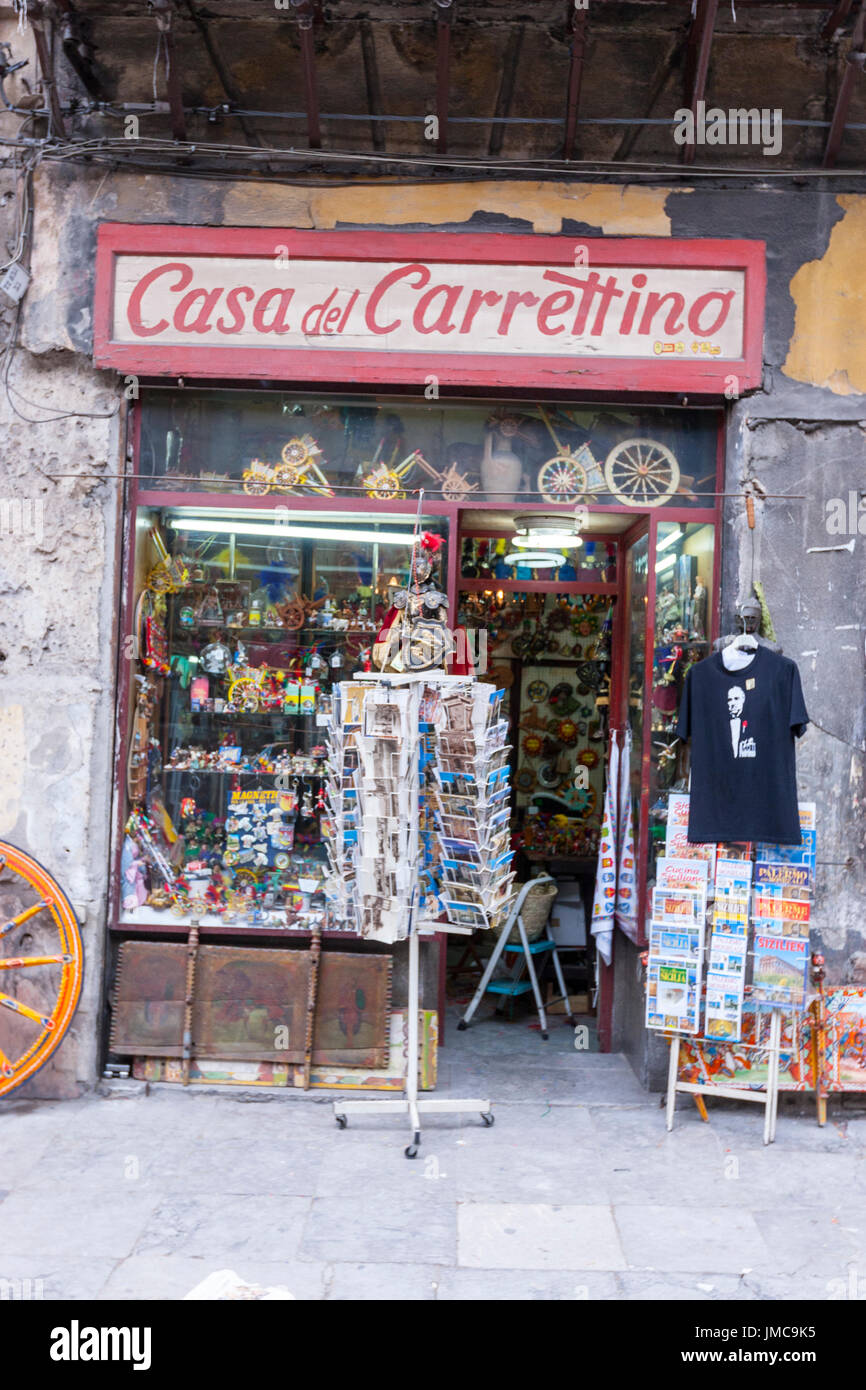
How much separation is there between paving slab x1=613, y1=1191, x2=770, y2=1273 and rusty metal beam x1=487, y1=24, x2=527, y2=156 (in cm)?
519

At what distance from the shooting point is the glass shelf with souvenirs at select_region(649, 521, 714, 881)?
20.4 feet

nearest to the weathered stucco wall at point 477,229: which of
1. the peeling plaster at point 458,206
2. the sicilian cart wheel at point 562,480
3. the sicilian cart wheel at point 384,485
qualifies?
the peeling plaster at point 458,206

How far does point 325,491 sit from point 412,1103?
3.19 m

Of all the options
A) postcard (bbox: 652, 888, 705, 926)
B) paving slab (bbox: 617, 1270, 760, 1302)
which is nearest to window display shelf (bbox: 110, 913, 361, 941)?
postcard (bbox: 652, 888, 705, 926)

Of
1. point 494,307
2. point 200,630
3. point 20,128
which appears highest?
point 20,128

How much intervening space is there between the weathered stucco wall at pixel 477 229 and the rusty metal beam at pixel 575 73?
248mm

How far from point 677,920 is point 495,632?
12.7ft

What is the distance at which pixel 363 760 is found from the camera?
5277mm

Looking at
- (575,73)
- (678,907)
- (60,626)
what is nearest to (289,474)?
(60,626)

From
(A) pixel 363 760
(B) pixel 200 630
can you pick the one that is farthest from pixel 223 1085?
(B) pixel 200 630

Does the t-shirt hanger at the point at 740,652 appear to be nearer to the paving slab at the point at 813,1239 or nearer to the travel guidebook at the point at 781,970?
the travel guidebook at the point at 781,970

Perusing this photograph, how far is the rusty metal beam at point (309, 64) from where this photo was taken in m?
5.52

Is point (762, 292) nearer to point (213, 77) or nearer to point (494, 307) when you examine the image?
point (494, 307)

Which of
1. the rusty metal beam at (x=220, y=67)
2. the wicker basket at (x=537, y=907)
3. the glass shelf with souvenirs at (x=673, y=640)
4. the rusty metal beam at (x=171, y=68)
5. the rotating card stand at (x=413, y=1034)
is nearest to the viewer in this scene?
the rotating card stand at (x=413, y=1034)
